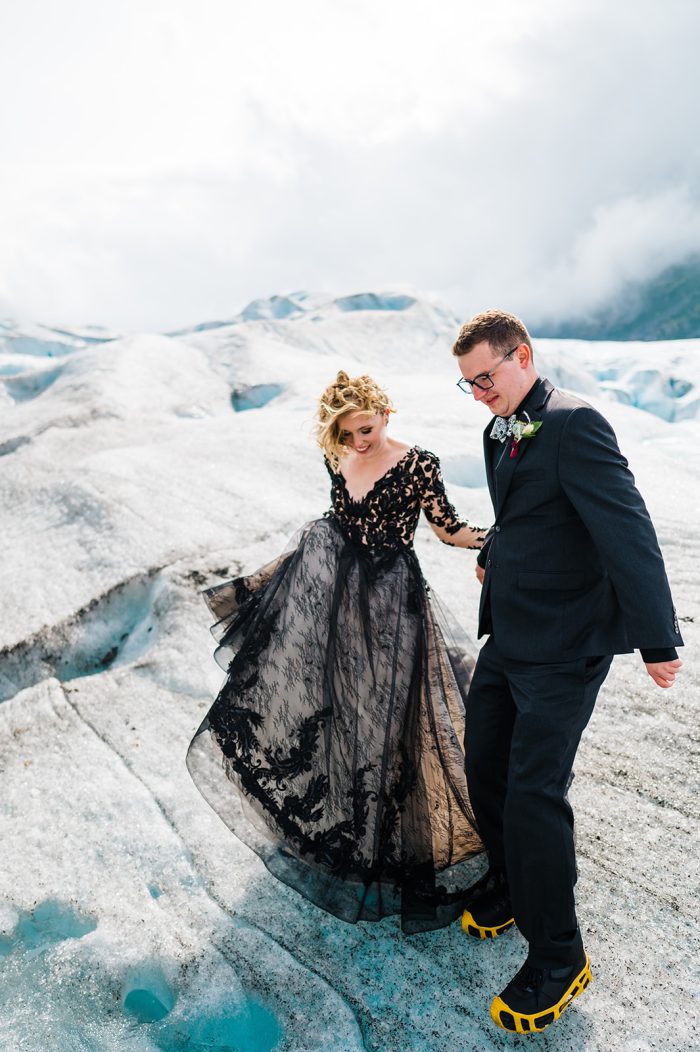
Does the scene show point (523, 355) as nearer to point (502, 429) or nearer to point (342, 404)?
point (502, 429)

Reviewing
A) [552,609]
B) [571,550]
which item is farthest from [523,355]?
[552,609]

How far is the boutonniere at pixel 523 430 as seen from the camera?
2049 millimetres

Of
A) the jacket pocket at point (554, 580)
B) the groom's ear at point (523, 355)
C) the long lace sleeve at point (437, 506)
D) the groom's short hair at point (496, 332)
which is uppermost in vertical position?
the groom's short hair at point (496, 332)

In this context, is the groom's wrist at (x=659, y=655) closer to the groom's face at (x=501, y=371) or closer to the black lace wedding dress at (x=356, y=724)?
the groom's face at (x=501, y=371)

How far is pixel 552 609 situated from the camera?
81.0 inches

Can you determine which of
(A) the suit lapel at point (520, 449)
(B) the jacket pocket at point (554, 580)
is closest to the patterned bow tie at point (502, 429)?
(A) the suit lapel at point (520, 449)

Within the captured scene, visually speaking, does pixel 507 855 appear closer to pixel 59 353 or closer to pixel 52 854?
pixel 52 854

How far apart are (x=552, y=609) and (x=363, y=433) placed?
123cm

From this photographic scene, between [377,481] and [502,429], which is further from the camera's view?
[377,481]

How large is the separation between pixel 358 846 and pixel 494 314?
2.04m

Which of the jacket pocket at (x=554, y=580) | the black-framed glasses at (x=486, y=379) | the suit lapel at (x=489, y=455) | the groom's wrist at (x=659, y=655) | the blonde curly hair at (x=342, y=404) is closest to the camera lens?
the groom's wrist at (x=659, y=655)

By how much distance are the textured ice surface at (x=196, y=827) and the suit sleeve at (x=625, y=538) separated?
0.05 metres

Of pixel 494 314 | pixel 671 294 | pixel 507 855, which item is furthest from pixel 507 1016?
pixel 671 294

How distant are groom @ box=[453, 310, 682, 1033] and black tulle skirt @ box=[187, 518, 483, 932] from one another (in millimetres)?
487
